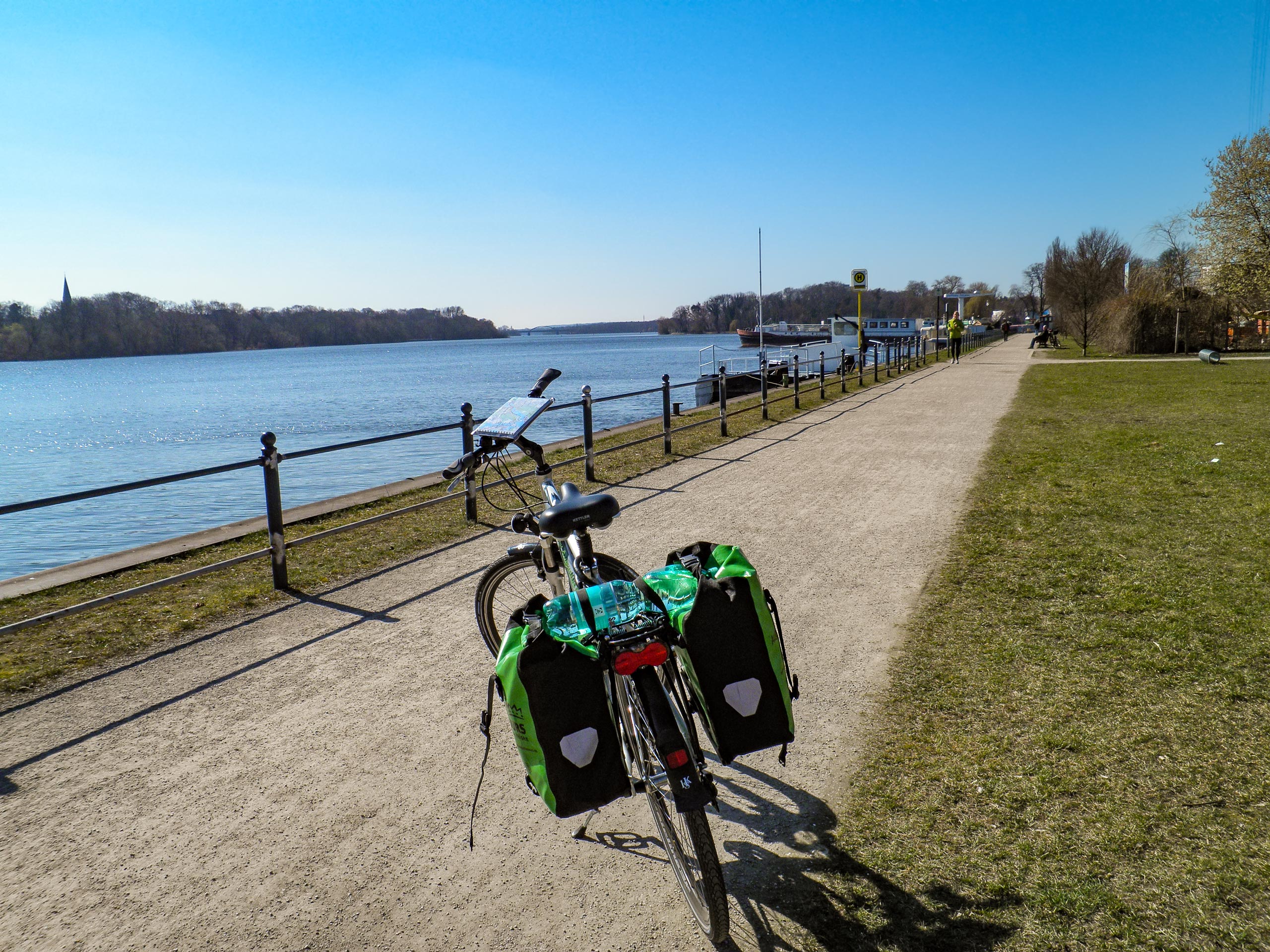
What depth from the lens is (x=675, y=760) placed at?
2.30 meters

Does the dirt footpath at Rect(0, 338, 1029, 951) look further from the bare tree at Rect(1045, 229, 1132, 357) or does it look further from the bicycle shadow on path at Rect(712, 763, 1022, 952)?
the bare tree at Rect(1045, 229, 1132, 357)

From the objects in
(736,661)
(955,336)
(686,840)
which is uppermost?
(955,336)

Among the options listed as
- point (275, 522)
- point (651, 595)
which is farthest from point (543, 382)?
point (275, 522)

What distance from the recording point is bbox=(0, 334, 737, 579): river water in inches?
558

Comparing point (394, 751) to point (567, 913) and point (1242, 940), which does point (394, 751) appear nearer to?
point (567, 913)

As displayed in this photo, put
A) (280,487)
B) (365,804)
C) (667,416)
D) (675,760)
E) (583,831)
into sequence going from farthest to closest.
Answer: (667,416) < (280,487) < (365,804) < (583,831) < (675,760)

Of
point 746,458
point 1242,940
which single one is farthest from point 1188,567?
point 746,458

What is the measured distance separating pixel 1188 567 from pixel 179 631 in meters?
6.90

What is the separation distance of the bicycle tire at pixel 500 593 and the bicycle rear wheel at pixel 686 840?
5.02 feet

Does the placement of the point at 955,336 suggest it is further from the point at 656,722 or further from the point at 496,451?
the point at 656,722

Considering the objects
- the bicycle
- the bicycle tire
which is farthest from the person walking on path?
the bicycle

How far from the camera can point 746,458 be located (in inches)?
467

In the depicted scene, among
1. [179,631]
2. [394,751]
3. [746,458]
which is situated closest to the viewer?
[394,751]

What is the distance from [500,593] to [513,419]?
3.59 ft
